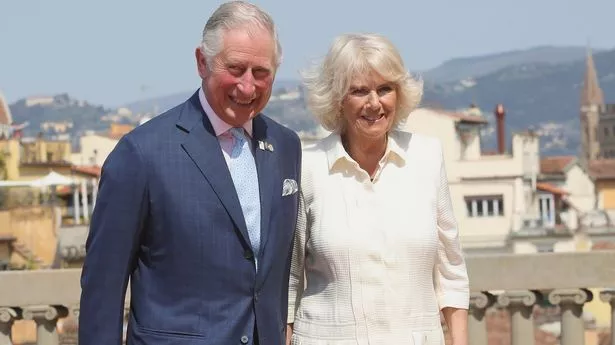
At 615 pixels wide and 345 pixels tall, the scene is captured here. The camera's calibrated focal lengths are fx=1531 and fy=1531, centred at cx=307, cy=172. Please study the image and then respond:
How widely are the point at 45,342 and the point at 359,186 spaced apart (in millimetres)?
1974

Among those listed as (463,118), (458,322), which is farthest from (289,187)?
(463,118)

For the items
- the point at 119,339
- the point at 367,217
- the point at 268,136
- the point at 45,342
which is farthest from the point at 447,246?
the point at 45,342

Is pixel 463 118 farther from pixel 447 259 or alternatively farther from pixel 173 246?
pixel 173 246

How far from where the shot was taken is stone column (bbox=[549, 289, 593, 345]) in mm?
5887

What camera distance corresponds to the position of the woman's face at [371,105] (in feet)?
13.8

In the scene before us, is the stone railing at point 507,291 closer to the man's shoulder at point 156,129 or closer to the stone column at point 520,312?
the stone column at point 520,312

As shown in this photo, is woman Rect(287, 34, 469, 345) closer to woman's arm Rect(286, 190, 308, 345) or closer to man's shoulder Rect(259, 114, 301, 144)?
woman's arm Rect(286, 190, 308, 345)

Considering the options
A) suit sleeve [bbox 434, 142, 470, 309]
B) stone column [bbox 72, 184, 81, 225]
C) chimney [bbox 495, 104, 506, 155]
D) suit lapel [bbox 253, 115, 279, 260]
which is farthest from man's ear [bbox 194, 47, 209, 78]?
chimney [bbox 495, 104, 506, 155]

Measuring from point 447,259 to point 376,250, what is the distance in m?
0.25

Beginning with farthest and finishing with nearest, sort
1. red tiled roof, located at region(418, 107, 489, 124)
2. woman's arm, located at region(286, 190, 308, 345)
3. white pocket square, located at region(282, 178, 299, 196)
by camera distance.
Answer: red tiled roof, located at region(418, 107, 489, 124)
woman's arm, located at region(286, 190, 308, 345)
white pocket square, located at region(282, 178, 299, 196)

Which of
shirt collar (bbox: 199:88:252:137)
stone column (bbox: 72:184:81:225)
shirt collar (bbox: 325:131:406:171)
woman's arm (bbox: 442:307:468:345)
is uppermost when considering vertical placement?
shirt collar (bbox: 199:88:252:137)

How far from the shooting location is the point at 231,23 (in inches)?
148

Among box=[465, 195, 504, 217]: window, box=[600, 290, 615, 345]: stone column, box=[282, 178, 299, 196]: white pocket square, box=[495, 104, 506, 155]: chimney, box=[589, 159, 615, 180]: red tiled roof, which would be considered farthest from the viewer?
box=[589, 159, 615, 180]: red tiled roof

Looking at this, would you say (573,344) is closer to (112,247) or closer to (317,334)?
(317,334)
